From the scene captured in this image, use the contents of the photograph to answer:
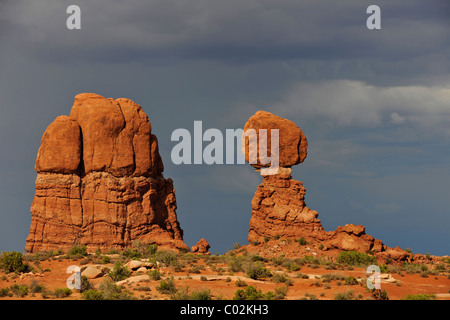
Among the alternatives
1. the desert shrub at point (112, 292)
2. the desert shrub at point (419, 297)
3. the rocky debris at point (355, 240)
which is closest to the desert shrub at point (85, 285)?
the desert shrub at point (112, 292)

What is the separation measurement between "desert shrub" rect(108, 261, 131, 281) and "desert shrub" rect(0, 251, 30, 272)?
7.22 m

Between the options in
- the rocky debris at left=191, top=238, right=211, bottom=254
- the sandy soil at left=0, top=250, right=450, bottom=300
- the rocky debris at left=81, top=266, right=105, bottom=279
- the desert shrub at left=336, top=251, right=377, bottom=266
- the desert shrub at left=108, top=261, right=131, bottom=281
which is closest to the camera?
the sandy soil at left=0, top=250, right=450, bottom=300

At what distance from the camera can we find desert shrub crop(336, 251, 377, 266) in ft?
170

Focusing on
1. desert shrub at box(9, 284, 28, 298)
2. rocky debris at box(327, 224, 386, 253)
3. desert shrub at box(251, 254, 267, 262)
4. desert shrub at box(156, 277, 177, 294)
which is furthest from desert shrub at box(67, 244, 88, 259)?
rocky debris at box(327, 224, 386, 253)

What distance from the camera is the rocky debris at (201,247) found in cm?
5931

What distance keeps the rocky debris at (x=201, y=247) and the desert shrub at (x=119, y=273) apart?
1446 cm

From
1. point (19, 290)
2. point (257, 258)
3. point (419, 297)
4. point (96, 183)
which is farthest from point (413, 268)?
point (19, 290)

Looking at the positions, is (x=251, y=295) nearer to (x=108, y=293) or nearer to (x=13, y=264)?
(x=108, y=293)

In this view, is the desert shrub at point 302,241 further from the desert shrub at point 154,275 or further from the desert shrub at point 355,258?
the desert shrub at point 154,275

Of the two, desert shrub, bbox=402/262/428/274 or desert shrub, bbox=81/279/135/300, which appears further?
desert shrub, bbox=402/262/428/274

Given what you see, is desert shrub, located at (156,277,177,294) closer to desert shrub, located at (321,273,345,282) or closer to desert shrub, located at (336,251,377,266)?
desert shrub, located at (321,273,345,282)
